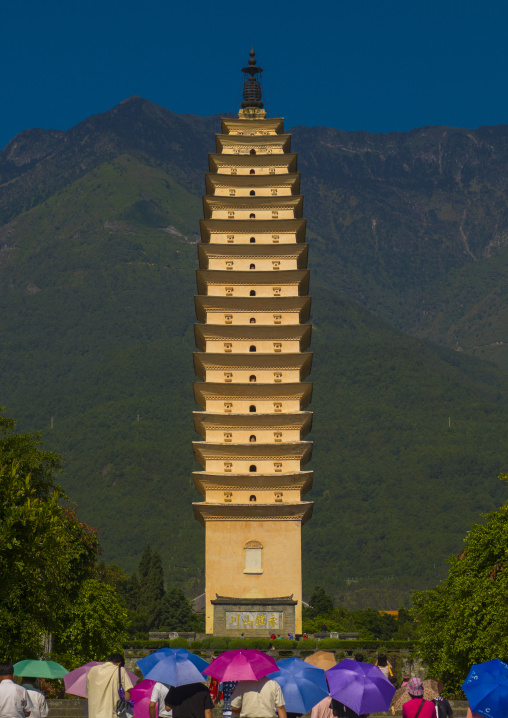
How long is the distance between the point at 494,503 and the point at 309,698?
154 meters

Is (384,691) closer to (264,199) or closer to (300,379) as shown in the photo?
(300,379)

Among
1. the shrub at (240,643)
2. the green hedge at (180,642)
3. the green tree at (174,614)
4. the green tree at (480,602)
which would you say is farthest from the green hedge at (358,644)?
the green tree at (174,614)

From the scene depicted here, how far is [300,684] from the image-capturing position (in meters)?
21.1

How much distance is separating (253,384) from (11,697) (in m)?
53.0

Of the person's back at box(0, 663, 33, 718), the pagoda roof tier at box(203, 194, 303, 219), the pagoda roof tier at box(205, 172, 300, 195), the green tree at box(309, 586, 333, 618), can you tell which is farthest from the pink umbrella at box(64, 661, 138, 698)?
the green tree at box(309, 586, 333, 618)

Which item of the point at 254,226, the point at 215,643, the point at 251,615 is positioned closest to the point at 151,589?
the point at 251,615

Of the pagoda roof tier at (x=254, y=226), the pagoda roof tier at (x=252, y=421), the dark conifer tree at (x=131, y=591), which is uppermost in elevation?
the pagoda roof tier at (x=254, y=226)

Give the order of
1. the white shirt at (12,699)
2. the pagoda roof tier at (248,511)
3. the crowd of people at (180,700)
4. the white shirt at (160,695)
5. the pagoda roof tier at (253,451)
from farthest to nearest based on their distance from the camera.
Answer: the pagoda roof tier at (253,451) < the pagoda roof tier at (248,511) < the white shirt at (160,695) < the crowd of people at (180,700) < the white shirt at (12,699)

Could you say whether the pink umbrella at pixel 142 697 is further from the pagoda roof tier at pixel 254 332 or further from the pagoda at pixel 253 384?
the pagoda roof tier at pixel 254 332

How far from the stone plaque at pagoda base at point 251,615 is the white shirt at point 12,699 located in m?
48.2

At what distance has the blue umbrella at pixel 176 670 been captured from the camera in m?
19.6

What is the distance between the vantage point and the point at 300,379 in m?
72.9

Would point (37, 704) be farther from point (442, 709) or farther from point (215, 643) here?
point (215, 643)

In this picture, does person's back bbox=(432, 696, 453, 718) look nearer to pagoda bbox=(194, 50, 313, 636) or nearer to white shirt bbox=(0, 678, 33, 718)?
white shirt bbox=(0, 678, 33, 718)
